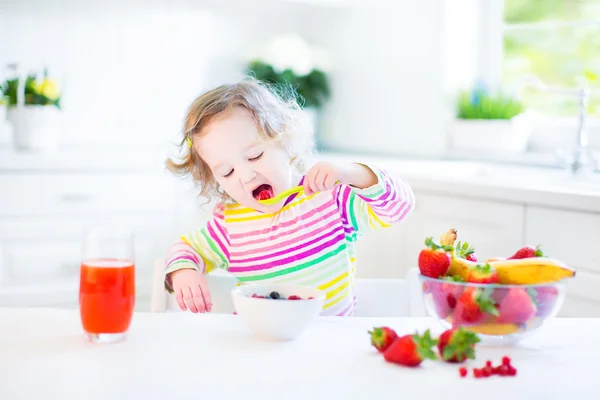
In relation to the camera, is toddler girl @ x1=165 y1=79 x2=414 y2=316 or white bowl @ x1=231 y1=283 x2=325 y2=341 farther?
toddler girl @ x1=165 y1=79 x2=414 y2=316

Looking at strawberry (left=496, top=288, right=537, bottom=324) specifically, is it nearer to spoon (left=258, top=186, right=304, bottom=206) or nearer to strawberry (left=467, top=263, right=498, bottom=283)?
strawberry (left=467, top=263, right=498, bottom=283)

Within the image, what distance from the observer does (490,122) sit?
111 inches

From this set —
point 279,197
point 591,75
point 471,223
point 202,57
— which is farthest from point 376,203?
point 202,57

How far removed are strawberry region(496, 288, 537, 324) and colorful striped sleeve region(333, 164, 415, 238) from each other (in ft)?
1.41

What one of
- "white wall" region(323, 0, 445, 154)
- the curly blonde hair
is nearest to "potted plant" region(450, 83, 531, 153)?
"white wall" region(323, 0, 445, 154)

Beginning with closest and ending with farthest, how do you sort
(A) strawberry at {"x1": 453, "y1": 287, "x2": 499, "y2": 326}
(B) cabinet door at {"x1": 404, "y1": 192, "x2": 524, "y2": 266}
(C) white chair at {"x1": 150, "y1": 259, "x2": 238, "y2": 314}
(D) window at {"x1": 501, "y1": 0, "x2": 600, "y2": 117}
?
(A) strawberry at {"x1": 453, "y1": 287, "x2": 499, "y2": 326} < (C) white chair at {"x1": 150, "y1": 259, "x2": 238, "y2": 314} < (B) cabinet door at {"x1": 404, "y1": 192, "x2": 524, "y2": 266} < (D) window at {"x1": 501, "y1": 0, "x2": 600, "y2": 117}

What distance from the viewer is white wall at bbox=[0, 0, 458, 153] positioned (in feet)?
10.1

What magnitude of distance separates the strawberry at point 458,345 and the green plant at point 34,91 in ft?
7.48

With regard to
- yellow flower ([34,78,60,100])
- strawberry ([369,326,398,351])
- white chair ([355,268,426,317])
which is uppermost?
yellow flower ([34,78,60,100])

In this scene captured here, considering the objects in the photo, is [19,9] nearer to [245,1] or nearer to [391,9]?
[245,1]

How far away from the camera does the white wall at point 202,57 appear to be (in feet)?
10.1

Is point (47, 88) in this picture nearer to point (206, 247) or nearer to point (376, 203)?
point (206, 247)

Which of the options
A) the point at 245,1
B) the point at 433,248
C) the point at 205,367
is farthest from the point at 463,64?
the point at 205,367

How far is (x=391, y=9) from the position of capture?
3.14 meters
